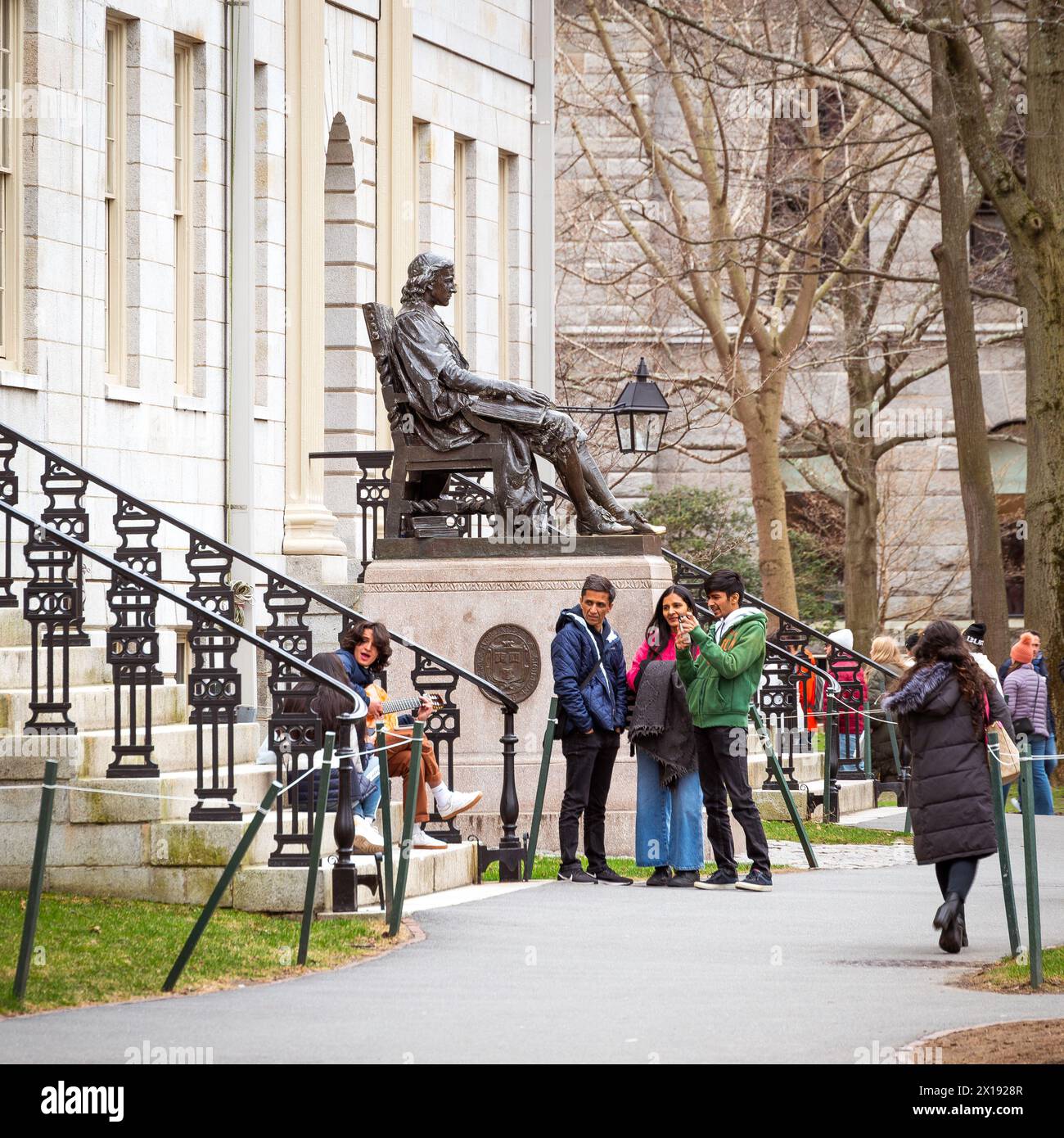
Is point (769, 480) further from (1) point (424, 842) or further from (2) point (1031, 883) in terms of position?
(2) point (1031, 883)

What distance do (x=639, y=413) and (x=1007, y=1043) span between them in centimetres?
1081

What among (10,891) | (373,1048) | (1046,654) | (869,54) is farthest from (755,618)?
(869,54)

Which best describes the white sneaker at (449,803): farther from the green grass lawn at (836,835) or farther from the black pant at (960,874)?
the green grass lawn at (836,835)

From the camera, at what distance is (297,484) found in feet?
68.7

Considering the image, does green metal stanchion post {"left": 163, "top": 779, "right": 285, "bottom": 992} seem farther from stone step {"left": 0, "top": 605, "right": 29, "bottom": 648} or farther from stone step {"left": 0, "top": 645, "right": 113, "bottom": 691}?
stone step {"left": 0, "top": 605, "right": 29, "bottom": 648}

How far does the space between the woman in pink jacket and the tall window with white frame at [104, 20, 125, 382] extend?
6.50 m

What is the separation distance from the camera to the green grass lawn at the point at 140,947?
32.2 ft

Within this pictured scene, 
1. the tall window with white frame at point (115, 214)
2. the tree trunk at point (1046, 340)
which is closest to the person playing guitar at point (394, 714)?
the tall window with white frame at point (115, 214)

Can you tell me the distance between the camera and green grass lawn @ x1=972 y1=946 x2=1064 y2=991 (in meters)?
10.1

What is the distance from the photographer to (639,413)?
62.1ft

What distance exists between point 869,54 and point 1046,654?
6465 millimetres

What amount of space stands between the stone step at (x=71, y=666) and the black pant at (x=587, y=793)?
2.90 metres

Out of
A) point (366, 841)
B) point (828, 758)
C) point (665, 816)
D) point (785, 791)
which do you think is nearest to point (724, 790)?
point (665, 816)
